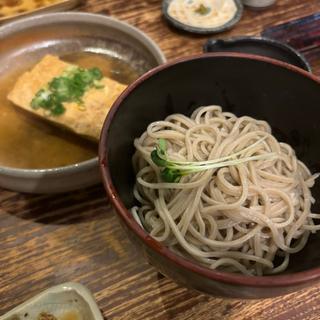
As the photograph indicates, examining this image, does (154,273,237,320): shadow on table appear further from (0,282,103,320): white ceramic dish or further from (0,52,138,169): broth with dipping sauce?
(0,52,138,169): broth with dipping sauce

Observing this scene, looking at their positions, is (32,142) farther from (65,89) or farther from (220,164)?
(220,164)

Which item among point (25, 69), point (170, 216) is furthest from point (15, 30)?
point (170, 216)

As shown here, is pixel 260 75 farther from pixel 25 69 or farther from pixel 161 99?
pixel 25 69

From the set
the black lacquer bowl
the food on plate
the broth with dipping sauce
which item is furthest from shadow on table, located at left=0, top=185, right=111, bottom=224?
the food on plate

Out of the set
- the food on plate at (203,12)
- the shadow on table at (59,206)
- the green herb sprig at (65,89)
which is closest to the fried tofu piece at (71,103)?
the green herb sprig at (65,89)

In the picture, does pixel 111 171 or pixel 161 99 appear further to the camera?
pixel 161 99

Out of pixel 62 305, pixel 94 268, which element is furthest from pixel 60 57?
pixel 62 305
